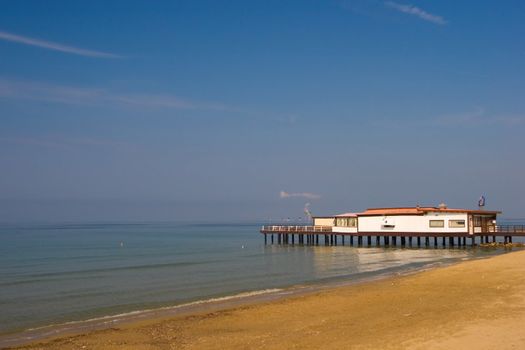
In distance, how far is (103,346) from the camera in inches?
692

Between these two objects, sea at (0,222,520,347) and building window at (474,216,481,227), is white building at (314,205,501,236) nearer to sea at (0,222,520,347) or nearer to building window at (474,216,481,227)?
building window at (474,216,481,227)

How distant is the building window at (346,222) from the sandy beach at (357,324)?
4200 centimetres

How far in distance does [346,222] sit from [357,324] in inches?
2102

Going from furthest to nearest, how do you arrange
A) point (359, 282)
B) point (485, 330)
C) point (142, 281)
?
point (142, 281)
point (359, 282)
point (485, 330)

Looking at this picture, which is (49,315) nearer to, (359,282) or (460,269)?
(359,282)

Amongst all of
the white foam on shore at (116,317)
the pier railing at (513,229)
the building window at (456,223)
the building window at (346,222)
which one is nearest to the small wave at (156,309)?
the white foam on shore at (116,317)

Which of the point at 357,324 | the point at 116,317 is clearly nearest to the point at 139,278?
the point at 116,317

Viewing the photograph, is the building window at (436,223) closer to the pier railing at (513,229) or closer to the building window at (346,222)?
the pier railing at (513,229)

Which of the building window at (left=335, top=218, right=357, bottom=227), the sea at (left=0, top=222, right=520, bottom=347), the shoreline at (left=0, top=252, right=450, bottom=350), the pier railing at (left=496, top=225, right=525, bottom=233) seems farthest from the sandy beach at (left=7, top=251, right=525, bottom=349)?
the building window at (left=335, top=218, right=357, bottom=227)

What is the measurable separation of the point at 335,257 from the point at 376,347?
141ft

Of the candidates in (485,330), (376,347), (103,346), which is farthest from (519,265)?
(103,346)

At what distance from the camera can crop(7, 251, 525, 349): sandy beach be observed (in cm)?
1522

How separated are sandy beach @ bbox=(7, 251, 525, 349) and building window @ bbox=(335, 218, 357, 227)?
42.0m

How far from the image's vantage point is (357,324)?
18.6 m
